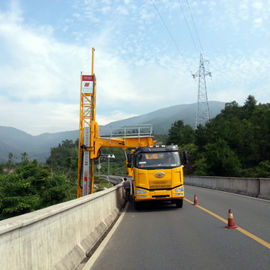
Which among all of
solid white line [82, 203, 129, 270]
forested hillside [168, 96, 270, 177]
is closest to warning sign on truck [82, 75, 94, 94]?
forested hillside [168, 96, 270, 177]

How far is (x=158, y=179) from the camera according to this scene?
45.8 ft

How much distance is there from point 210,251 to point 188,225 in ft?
11.0

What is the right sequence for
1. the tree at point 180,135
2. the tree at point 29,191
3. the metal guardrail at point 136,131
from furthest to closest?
the tree at point 180,135 → the tree at point 29,191 → the metal guardrail at point 136,131

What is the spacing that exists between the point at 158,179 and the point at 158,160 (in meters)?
0.98

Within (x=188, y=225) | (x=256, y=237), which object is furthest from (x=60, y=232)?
(x=188, y=225)

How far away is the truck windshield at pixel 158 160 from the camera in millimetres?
14367

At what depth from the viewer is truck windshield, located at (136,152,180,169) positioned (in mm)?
14367

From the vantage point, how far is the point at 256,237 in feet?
24.8

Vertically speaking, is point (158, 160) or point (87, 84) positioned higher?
point (87, 84)

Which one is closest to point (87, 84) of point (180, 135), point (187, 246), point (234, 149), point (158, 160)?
point (158, 160)

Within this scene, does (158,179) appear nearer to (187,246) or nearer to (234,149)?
(187,246)

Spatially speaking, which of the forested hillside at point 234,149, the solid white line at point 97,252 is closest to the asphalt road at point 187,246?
the solid white line at point 97,252

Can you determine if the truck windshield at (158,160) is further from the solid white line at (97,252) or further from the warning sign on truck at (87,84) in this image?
the warning sign on truck at (87,84)

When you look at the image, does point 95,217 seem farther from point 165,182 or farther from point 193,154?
point 193,154
